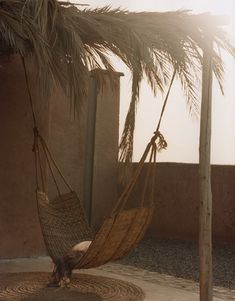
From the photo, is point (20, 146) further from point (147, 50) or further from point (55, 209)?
point (147, 50)

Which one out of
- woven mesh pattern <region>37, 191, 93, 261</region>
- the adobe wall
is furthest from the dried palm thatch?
the adobe wall

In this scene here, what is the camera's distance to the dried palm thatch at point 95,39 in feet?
11.6

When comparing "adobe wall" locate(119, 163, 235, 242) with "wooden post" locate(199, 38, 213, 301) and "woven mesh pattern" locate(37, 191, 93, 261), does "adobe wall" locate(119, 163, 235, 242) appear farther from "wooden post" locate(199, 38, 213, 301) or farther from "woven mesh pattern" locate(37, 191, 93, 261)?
"wooden post" locate(199, 38, 213, 301)

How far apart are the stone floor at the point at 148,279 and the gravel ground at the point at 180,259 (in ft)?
0.67

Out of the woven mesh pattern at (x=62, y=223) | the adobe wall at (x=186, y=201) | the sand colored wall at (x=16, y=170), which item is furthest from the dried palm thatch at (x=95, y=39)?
the adobe wall at (x=186, y=201)

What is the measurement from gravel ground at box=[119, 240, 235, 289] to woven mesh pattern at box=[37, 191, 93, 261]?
3.13 ft

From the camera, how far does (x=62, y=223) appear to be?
4.21 m

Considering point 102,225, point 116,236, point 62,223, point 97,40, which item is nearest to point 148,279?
point 62,223

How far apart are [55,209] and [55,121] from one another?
6.34 feet

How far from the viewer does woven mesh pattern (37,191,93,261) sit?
3.85 meters

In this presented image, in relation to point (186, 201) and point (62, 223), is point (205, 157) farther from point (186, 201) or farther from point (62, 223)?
point (186, 201)

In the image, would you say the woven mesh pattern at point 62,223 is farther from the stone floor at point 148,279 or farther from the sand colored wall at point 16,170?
the sand colored wall at point 16,170

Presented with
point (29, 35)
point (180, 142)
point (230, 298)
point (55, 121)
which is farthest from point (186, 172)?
point (29, 35)

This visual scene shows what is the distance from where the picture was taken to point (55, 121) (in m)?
6.04
